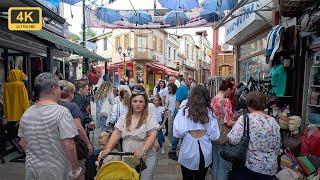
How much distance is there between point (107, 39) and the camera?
45625 millimetres

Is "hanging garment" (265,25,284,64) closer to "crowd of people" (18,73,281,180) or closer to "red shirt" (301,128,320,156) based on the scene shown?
"red shirt" (301,128,320,156)

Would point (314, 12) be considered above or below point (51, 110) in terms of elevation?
above

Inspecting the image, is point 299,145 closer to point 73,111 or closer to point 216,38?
point 73,111

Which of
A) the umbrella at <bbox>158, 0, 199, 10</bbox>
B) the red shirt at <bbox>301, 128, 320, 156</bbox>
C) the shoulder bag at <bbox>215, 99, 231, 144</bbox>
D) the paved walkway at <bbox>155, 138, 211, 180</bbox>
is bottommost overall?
the paved walkway at <bbox>155, 138, 211, 180</bbox>

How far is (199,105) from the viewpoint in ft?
15.3

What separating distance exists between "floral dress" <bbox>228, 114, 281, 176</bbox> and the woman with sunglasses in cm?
92

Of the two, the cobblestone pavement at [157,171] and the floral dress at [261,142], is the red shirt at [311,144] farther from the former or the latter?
the cobblestone pavement at [157,171]

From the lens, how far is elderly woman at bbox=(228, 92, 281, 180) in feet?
13.8

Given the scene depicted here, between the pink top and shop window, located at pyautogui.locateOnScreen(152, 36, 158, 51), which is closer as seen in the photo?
the pink top

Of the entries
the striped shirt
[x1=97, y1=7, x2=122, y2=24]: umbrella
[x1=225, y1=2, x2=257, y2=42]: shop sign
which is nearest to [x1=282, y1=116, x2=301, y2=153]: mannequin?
[x1=225, y1=2, x2=257, y2=42]: shop sign

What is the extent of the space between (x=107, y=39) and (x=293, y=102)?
1558 inches

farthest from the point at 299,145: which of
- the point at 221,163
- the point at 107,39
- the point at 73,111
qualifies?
the point at 107,39

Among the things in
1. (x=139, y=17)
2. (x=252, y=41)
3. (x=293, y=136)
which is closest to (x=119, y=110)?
(x=293, y=136)

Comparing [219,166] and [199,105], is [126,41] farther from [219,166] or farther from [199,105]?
[199,105]
